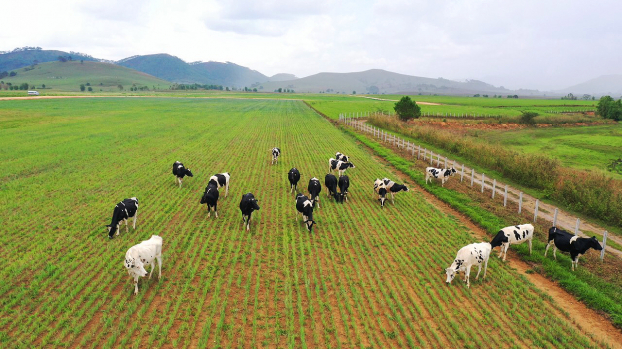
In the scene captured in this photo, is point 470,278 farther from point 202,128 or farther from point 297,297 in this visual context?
point 202,128

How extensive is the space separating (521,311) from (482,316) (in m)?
1.30

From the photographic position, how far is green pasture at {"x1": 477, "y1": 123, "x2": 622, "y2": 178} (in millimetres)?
34031

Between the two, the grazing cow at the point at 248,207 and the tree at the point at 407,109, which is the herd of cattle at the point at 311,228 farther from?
the tree at the point at 407,109

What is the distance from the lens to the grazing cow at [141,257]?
11030 mm

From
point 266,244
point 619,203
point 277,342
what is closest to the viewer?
point 277,342

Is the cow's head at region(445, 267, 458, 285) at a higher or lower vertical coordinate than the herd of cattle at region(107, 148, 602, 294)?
lower

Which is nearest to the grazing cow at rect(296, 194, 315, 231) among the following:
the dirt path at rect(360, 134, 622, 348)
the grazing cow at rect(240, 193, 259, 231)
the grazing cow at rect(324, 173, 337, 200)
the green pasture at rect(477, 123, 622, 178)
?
the grazing cow at rect(240, 193, 259, 231)

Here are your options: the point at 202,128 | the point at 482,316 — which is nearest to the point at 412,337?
the point at 482,316

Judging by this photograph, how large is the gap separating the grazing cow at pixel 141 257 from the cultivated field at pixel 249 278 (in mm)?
574

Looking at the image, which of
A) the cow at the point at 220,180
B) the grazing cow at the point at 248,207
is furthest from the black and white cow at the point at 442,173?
the grazing cow at the point at 248,207

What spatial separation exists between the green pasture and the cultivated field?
70.8 ft

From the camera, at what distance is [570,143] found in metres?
44.4

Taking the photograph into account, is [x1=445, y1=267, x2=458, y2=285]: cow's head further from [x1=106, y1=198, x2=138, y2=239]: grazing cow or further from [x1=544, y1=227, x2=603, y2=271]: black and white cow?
[x1=106, y1=198, x2=138, y2=239]: grazing cow

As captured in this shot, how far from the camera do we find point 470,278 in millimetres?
12750
